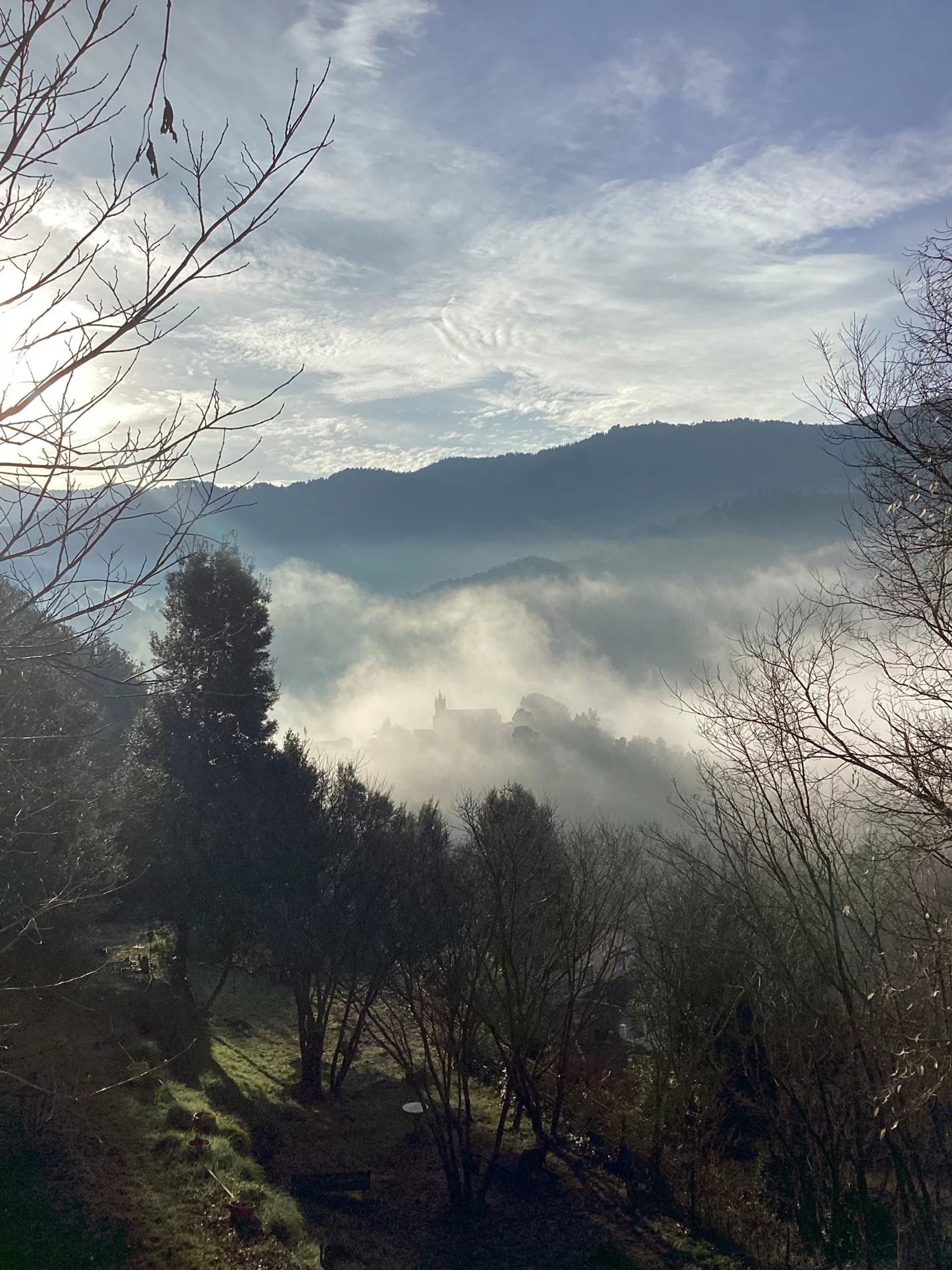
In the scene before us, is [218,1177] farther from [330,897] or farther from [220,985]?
[220,985]

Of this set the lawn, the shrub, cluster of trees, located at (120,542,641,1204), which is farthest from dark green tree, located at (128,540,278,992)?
the shrub

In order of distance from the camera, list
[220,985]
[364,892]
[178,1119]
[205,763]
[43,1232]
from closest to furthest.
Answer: [43,1232] < [178,1119] < [364,892] < [220,985] < [205,763]

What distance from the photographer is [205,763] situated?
24594mm

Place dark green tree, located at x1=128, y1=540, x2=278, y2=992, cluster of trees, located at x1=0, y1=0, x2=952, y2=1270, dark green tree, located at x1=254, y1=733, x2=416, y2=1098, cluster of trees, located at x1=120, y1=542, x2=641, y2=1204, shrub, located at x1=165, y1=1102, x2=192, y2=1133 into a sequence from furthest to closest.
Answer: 1. dark green tree, located at x1=128, y1=540, x2=278, y2=992
2. dark green tree, located at x1=254, y1=733, x2=416, y2=1098
3. cluster of trees, located at x1=120, y1=542, x2=641, y2=1204
4. shrub, located at x1=165, y1=1102, x2=192, y2=1133
5. cluster of trees, located at x1=0, y1=0, x2=952, y2=1270

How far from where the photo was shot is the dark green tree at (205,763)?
21.9 meters

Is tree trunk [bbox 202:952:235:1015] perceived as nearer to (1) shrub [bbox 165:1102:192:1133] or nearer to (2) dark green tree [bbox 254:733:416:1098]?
(2) dark green tree [bbox 254:733:416:1098]

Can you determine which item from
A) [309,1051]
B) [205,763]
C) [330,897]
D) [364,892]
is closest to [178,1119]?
[309,1051]

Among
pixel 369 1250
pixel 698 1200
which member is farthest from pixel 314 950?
pixel 698 1200

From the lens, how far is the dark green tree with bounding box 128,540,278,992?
21.9 metres

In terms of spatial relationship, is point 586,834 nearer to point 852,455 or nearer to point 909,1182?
point 909,1182

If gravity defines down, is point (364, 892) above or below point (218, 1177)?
above

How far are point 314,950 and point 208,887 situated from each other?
5062mm

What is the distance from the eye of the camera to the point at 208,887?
2195cm

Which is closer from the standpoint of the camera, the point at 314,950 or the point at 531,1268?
the point at 531,1268
